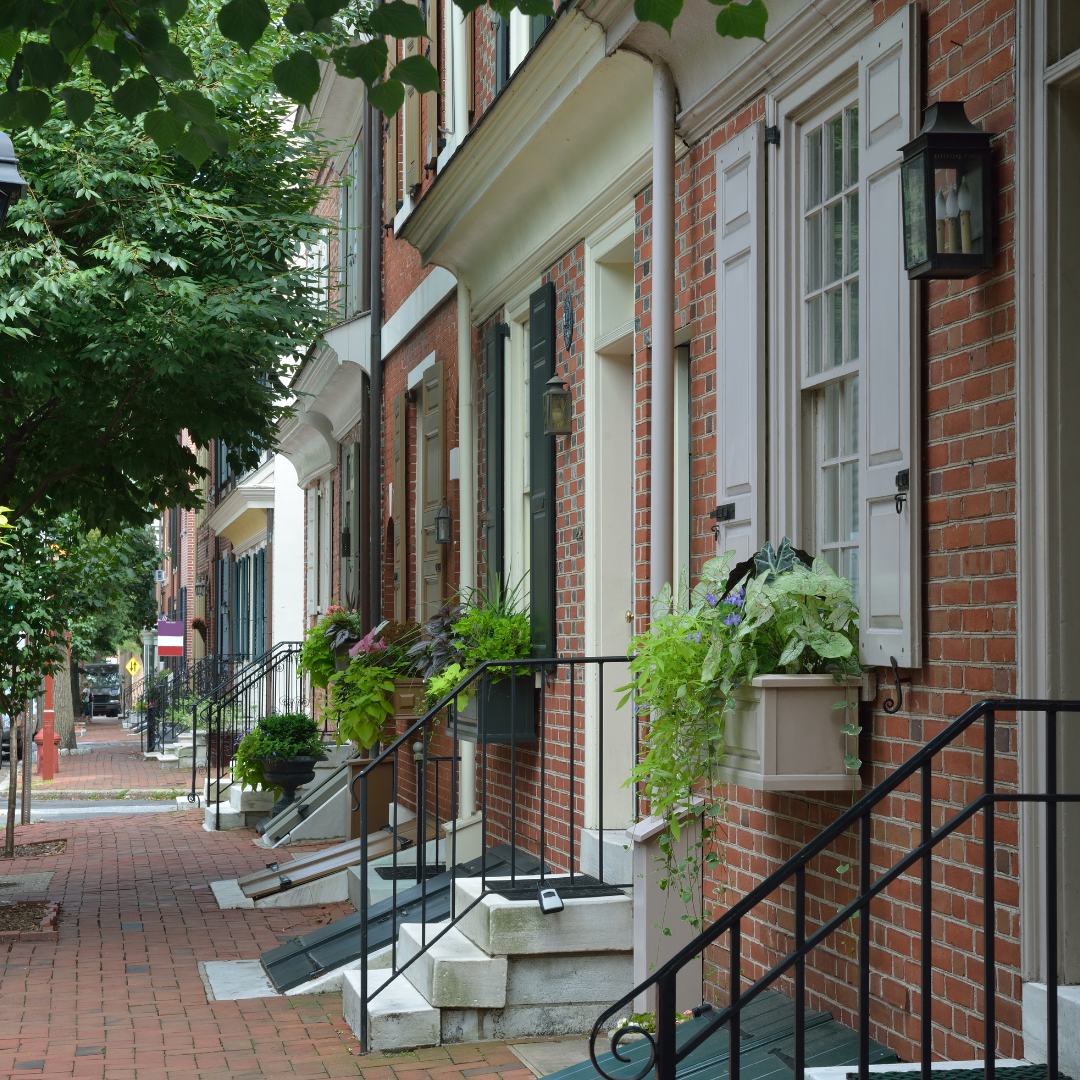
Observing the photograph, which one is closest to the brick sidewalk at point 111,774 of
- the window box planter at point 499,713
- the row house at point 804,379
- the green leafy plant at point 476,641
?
the green leafy plant at point 476,641

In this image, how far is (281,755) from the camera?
13.2 metres

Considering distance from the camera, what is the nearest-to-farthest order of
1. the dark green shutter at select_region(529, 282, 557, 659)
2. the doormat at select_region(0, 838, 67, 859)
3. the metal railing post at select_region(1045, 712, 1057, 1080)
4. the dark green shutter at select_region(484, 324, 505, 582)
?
the metal railing post at select_region(1045, 712, 1057, 1080)
the dark green shutter at select_region(529, 282, 557, 659)
the dark green shutter at select_region(484, 324, 505, 582)
the doormat at select_region(0, 838, 67, 859)

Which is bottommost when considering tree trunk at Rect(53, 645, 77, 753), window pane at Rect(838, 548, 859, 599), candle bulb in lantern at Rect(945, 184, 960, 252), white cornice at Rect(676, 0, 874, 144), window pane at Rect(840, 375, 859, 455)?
tree trunk at Rect(53, 645, 77, 753)

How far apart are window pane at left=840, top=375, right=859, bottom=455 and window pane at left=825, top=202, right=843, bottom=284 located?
14.6 inches

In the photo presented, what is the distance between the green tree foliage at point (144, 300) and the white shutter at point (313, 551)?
7.69m

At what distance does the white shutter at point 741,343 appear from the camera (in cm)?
500

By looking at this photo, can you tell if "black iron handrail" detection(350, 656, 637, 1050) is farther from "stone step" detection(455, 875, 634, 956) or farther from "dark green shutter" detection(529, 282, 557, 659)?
"dark green shutter" detection(529, 282, 557, 659)

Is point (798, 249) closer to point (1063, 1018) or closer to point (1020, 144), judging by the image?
point (1020, 144)

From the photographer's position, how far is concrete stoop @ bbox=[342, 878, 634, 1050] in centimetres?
578

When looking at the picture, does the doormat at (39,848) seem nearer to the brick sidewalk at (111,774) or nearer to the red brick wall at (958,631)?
the brick sidewalk at (111,774)

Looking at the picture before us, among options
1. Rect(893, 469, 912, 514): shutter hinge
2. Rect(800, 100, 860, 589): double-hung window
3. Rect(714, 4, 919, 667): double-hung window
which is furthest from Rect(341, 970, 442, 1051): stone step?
Rect(893, 469, 912, 514): shutter hinge

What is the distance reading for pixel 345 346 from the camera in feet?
43.6

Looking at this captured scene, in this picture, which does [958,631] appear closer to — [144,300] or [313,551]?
[144,300]

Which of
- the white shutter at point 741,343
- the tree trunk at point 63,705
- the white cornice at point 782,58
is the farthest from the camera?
the tree trunk at point 63,705
